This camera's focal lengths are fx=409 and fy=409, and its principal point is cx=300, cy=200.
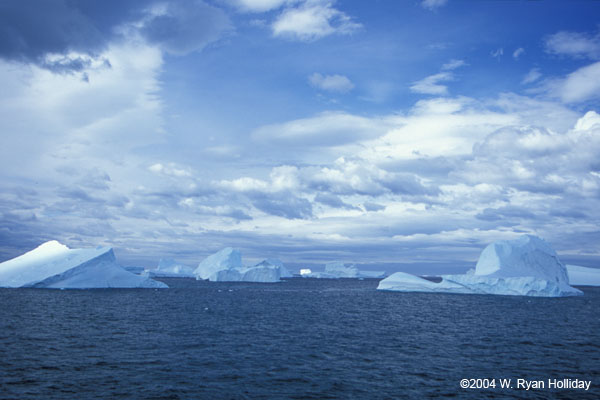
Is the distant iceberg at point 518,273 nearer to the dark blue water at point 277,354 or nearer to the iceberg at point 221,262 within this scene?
the dark blue water at point 277,354

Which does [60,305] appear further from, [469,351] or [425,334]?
[469,351]

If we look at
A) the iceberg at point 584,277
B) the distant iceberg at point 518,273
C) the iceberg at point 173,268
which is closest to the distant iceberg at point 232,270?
the iceberg at point 173,268

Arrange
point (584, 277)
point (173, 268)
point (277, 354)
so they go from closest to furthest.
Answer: point (277, 354) → point (584, 277) → point (173, 268)

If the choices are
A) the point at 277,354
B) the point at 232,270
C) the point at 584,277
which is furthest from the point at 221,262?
the point at 584,277

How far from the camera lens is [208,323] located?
89.3ft

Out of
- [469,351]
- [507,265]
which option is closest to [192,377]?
[469,351]

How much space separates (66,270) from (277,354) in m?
43.3

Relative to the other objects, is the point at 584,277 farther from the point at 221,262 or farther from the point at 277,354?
the point at 277,354

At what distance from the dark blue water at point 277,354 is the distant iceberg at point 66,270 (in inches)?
841

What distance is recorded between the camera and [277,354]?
18141 millimetres

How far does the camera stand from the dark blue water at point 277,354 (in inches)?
515

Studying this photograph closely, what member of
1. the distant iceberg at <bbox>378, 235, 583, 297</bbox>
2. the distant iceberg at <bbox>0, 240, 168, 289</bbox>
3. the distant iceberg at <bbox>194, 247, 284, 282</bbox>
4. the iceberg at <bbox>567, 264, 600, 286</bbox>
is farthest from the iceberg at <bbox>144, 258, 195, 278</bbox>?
the iceberg at <bbox>567, 264, 600, 286</bbox>

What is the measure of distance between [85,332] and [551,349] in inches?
958

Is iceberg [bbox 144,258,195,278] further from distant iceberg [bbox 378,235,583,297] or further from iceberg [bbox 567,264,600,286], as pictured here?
iceberg [bbox 567,264,600,286]
